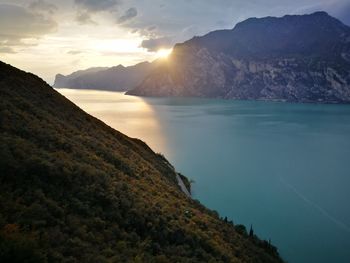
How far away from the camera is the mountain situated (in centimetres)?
1223

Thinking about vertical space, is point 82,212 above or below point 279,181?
above

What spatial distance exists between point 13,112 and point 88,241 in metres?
15.6

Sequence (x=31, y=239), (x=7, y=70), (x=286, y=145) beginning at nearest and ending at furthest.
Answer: (x=31, y=239), (x=7, y=70), (x=286, y=145)

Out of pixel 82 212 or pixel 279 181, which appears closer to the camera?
pixel 82 212

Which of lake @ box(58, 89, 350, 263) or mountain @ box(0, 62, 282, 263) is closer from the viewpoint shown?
mountain @ box(0, 62, 282, 263)

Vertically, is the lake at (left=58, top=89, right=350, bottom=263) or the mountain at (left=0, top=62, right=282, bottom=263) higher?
the mountain at (left=0, top=62, right=282, bottom=263)

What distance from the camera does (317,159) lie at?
72.7m

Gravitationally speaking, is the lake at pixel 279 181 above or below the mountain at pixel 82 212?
below

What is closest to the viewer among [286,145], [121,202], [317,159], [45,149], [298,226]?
[121,202]

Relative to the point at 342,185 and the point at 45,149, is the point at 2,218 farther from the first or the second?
the point at 342,185

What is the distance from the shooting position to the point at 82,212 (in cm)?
1548

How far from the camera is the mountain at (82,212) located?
12227 mm

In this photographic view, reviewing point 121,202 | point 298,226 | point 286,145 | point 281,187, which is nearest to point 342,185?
point 281,187

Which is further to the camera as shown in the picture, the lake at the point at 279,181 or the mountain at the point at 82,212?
the lake at the point at 279,181
